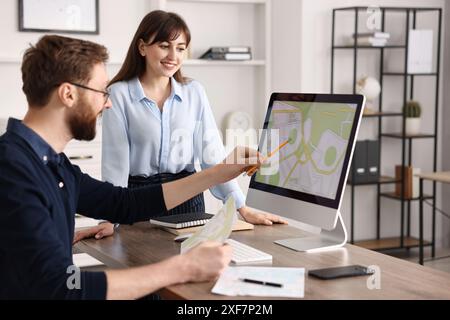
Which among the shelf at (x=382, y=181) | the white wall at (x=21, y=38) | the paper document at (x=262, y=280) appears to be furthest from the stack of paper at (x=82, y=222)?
the paper document at (x=262, y=280)

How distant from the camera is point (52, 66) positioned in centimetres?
191

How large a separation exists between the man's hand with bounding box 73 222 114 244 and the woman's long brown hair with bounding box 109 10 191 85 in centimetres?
63

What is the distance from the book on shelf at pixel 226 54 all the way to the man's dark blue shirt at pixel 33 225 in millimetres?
3503

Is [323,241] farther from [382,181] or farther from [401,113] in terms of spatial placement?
[401,113]

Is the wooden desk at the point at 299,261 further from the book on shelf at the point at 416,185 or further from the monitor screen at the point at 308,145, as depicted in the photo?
the book on shelf at the point at 416,185

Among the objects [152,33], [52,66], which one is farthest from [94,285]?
[152,33]

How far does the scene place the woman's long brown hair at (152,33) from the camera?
9.49 ft

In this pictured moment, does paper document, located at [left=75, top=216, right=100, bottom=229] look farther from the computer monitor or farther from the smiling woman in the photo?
the computer monitor

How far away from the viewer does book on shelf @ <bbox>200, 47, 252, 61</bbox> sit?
5387 mm

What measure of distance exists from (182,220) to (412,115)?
11.4 feet

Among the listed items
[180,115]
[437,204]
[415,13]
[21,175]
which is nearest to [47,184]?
[21,175]

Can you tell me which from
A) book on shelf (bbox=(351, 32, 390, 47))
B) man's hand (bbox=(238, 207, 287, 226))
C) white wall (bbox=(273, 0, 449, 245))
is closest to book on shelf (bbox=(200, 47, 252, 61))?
white wall (bbox=(273, 0, 449, 245))
